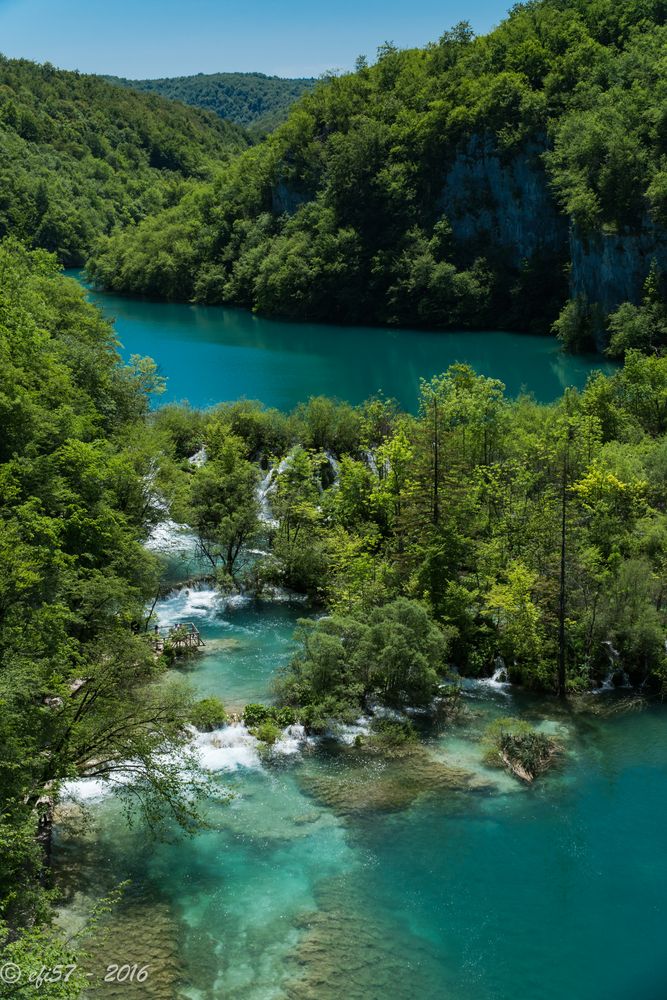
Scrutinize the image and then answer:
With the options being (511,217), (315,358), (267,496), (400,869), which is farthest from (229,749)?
(511,217)

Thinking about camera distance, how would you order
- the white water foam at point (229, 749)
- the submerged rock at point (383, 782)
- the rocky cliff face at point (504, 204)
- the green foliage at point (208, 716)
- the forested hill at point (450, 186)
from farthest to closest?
the rocky cliff face at point (504, 204) < the forested hill at point (450, 186) < the green foliage at point (208, 716) < the white water foam at point (229, 749) < the submerged rock at point (383, 782)

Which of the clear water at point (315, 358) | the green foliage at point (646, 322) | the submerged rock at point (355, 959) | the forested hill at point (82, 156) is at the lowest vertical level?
the submerged rock at point (355, 959)

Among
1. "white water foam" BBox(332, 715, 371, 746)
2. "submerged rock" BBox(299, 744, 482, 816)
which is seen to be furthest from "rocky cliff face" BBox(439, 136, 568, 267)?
"submerged rock" BBox(299, 744, 482, 816)

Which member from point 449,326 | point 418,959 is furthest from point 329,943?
point 449,326

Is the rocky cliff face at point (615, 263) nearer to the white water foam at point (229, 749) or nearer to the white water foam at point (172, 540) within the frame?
the white water foam at point (172, 540)

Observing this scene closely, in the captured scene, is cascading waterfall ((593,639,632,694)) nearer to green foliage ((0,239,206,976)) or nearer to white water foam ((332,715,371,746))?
white water foam ((332,715,371,746))

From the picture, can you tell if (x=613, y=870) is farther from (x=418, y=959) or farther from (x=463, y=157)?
(x=463, y=157)

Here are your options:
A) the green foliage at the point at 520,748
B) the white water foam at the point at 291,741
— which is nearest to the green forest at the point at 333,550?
the green foliage at the point at 520,748

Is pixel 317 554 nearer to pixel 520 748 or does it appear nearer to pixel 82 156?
pixel 520 748
